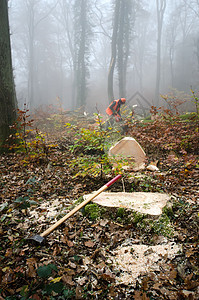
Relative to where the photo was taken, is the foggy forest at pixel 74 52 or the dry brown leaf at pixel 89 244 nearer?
the dry brown leaf at pixel 89 244

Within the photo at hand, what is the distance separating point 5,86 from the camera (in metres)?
4.83

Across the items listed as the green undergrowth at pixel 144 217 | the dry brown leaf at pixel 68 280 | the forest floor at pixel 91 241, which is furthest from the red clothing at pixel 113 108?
the dry brown leaf at pixel 68 280

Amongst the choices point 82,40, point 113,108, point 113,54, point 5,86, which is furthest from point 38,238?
point 82,40

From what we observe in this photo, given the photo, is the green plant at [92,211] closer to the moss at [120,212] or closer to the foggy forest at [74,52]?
the moss at [120,212]

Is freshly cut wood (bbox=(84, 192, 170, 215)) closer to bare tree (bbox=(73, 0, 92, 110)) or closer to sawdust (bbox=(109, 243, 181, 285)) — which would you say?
sawdust (bbox=(109, 243, 181, 285))

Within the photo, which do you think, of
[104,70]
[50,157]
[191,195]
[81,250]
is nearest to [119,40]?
[50,157]

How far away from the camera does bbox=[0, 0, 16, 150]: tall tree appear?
479 cm

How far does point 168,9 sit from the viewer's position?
31.5m

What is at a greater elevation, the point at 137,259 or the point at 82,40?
the point at 82,40

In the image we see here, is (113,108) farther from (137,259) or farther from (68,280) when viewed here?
(68,280)

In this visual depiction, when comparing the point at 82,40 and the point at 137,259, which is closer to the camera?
the point at 137,259

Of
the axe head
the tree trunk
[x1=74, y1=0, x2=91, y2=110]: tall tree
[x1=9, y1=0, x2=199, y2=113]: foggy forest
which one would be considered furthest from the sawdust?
[x1=9, y1=0, x2=199, y2=113]: foggy forest

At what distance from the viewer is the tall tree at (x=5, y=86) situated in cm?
479

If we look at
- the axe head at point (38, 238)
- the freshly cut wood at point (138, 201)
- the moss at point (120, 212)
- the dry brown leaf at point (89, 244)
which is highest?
the freshly cut wood at point (138, 201)
